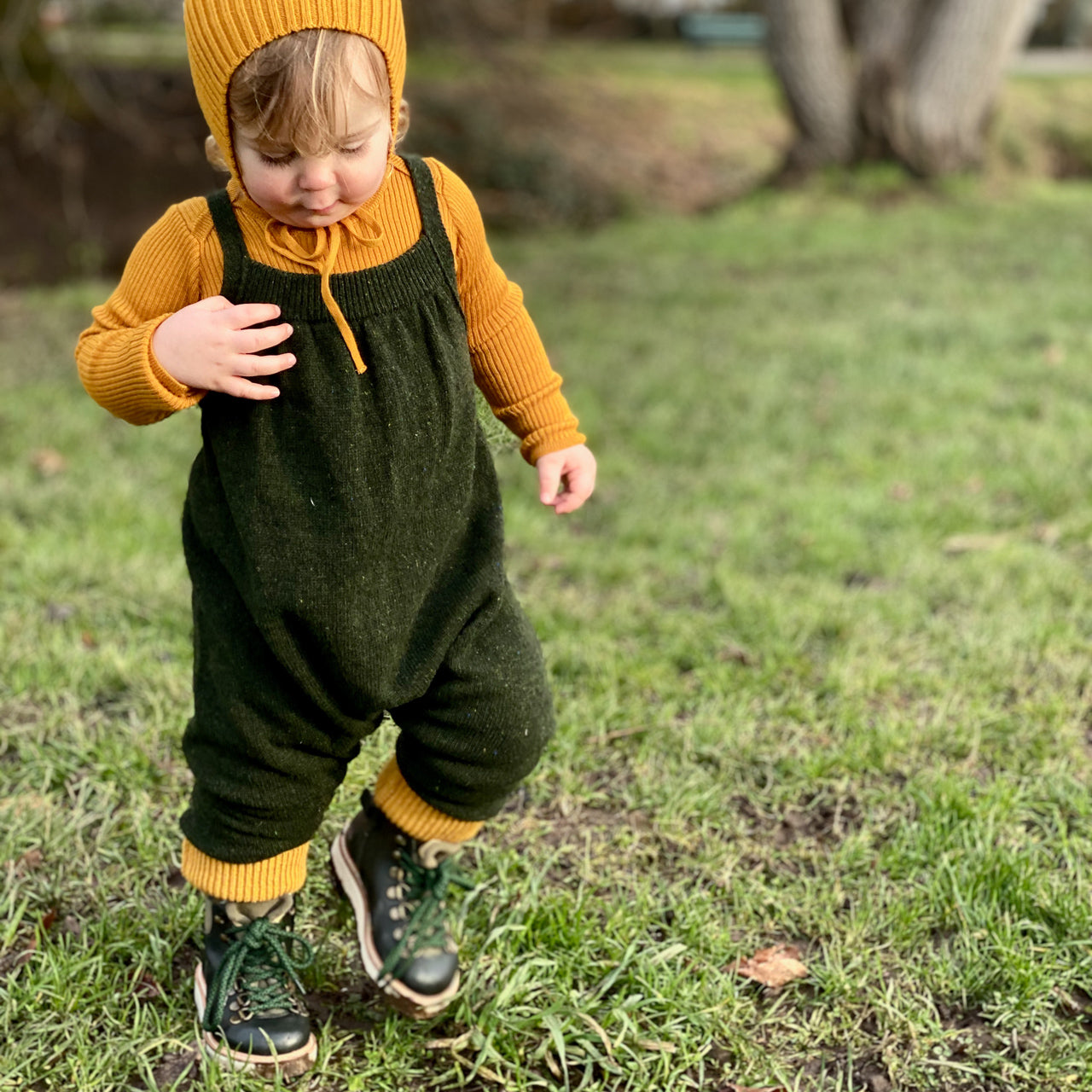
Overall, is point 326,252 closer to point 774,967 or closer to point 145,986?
point 145,986

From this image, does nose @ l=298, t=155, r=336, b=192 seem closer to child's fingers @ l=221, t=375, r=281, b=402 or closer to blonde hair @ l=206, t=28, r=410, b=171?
blonde hair @ l=206, t=28, r=410, b=171

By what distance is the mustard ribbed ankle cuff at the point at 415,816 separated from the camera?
6.51ft

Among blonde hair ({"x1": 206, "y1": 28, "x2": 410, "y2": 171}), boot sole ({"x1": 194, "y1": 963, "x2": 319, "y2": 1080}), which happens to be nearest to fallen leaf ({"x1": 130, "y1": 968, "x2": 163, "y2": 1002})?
boot sole ({"x1": 194, "y1": 963, "x2": 319, "y2": 1080})

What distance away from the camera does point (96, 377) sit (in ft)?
5.24

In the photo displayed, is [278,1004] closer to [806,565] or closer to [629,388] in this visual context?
[806,565]

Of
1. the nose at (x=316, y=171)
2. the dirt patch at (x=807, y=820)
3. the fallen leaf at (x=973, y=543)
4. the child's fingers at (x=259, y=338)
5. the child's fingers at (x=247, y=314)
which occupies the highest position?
the nose at (x=316, y=171)

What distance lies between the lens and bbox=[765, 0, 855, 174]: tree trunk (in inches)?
379

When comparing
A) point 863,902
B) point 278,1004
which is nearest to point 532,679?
point 278,1004

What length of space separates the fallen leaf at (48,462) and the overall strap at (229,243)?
2.85 meters

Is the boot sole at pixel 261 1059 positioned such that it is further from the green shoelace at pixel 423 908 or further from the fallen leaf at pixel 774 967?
the fallen leaf at pixel 774 967

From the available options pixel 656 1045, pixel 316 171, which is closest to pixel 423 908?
pixel 656 1045

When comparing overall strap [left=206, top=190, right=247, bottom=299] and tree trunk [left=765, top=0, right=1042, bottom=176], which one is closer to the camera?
overall strap [left=206, top=190, right=247, bottom=299]

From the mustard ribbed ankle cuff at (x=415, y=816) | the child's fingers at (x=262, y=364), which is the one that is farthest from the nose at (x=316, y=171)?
the mustard ribbed ankle cuff at (x=415, y=816)

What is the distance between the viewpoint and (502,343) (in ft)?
5.91
